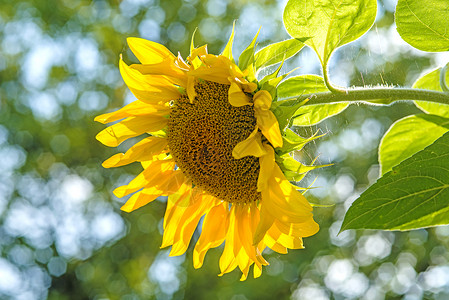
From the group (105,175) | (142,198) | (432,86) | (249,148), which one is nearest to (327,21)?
(249,148)

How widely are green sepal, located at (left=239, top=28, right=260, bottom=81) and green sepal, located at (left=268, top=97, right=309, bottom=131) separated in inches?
2.2

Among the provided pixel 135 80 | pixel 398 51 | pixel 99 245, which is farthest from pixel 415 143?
pixel 99 245

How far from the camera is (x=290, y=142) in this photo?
717 mm

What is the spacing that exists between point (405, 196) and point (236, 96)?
0.26 metres

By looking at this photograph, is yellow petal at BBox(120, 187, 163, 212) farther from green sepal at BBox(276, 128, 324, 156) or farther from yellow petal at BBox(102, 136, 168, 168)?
green sepal at BBox(276, 128, 324, 156)

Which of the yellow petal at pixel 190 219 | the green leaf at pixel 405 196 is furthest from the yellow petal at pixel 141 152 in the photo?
the green leaf at pixel 405 196

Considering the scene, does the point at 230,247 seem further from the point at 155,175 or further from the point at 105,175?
the point at 105,175

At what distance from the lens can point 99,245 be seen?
6.48m

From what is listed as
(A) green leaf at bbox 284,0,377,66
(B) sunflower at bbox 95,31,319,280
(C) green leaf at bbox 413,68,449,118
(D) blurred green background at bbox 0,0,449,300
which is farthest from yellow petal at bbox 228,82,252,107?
(D) blurred green background at bbox 0,0,449,300

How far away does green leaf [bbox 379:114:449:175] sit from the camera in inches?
34.2

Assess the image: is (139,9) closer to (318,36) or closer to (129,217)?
(129,217)

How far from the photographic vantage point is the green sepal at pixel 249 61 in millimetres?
724

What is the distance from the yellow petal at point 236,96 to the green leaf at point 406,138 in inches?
11.6

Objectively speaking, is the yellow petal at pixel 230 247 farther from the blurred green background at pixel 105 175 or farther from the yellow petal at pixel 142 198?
the blurred green background at pixel 105 175
